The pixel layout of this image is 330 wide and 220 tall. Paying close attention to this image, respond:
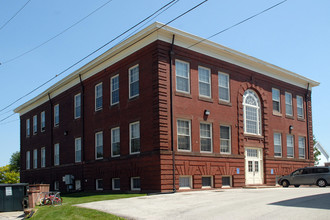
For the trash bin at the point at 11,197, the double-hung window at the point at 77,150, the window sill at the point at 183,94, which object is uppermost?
the window sill at the point at 183,94

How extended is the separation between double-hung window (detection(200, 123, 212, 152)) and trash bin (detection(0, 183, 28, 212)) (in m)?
11.2

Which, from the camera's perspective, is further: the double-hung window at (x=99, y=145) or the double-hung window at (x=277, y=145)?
the double-hung window at (x=277, y=145)

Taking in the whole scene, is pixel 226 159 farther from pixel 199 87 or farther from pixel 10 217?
pixel 10 217

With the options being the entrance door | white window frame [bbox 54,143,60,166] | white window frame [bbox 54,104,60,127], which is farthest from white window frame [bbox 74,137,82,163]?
the entrance door

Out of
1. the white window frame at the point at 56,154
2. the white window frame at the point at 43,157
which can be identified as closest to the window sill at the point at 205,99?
the white window frame at the point at 56,154

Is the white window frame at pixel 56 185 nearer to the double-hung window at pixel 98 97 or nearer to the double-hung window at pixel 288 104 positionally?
the double-hung window at pixel 98 97

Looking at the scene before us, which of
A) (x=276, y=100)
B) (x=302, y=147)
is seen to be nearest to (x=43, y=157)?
(x=276, y=100)

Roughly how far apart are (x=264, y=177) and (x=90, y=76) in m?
15.6

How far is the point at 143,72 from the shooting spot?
1012 inches

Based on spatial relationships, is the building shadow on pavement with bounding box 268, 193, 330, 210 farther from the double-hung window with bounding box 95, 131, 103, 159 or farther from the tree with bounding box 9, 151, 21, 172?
the tree with bounding box 9, 151, 21, 172

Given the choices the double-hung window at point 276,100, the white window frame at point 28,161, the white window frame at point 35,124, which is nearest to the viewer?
the double-hung window at point 276,100

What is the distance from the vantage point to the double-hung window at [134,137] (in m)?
25.9

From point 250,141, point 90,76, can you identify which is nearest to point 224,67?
point 250,141

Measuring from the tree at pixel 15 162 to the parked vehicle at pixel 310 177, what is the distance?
190 ft
